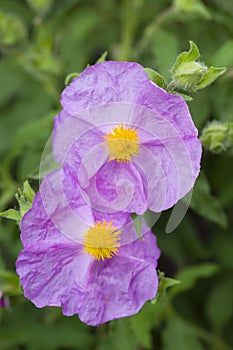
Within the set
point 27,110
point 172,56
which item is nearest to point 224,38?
point 172,56

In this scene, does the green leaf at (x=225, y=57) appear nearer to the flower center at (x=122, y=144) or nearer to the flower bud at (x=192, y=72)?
the flower bud at (x=192, y=72)

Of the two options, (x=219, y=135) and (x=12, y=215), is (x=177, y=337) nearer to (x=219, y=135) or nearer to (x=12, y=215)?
(x=219, y=135)

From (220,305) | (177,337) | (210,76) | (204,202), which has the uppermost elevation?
(210,76)

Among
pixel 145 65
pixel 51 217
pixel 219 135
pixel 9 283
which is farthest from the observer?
pixel 145 65

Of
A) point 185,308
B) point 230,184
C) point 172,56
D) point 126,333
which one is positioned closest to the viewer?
point 126,333

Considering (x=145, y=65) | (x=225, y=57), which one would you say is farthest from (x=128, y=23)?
(x=225, y=57)

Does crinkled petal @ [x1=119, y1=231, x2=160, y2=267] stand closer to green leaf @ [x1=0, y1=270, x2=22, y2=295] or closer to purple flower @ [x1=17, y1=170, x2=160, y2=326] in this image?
purple flower @ [x1=17, y1=170, x2=160, y2=326]

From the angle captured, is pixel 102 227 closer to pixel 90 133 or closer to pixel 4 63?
pixel 90 133

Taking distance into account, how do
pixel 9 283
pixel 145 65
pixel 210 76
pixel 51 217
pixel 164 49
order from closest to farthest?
pixel 51 217 → pixel 210 76 → pixel 9 283 → pixel 164 49 → pixel 145 65
